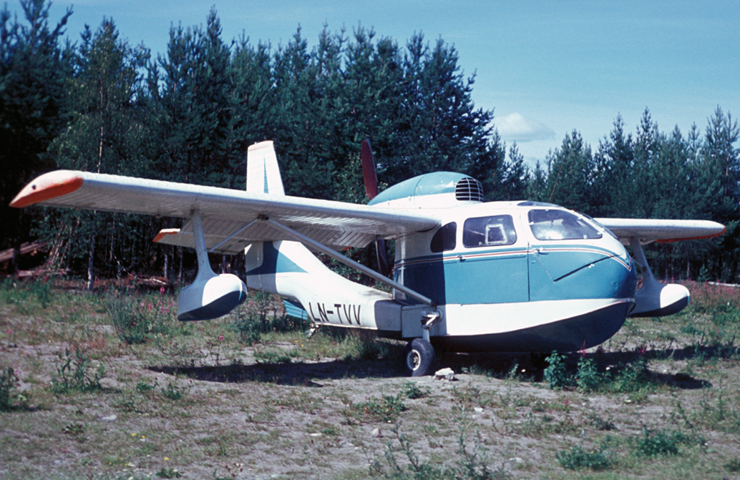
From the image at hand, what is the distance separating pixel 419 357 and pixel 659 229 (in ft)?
23.3

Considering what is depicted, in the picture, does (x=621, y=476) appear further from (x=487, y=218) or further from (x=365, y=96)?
(x=365, y=96)

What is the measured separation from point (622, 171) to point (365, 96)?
33431 mm

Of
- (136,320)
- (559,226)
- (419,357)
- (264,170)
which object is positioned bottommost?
(419,357)

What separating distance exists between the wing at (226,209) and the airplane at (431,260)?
0.08ft

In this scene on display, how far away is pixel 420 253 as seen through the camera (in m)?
11.1

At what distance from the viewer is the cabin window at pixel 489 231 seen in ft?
31.2

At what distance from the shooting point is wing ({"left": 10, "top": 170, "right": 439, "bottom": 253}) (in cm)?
794

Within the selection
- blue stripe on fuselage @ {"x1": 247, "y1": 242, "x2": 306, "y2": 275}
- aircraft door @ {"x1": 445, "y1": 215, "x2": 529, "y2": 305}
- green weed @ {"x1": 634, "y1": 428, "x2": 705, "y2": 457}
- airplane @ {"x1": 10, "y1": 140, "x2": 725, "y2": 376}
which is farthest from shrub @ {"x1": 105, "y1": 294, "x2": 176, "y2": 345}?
green weed @ {"x1": 634, "y1": 428, "x2": 705, "y2": 457}

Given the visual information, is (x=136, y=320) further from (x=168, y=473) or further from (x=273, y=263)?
(x=168, y=473)

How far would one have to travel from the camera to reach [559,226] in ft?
30.2

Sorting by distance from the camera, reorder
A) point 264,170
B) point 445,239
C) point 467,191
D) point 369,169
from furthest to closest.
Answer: point 369,169, point 264,170, point 467,191, point 445,239

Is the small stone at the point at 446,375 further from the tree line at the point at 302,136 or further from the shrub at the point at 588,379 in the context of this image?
the tree line at the point at 302,136

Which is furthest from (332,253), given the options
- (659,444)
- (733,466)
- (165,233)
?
(733,466)

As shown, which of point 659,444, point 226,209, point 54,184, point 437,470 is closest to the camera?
point 437,470
